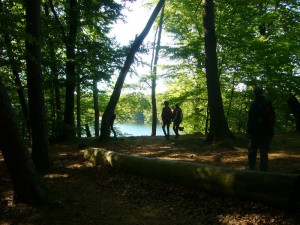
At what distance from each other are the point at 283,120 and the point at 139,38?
34.9 ft

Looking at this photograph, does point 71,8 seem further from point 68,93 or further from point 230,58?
point 230,58

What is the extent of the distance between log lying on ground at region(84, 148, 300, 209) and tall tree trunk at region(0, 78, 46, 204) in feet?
9.22

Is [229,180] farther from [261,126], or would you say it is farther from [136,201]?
[136,201]

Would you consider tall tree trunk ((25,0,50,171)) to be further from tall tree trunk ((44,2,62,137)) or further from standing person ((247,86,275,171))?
standing person ((247,86,275,171))

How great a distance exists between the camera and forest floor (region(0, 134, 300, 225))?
17.9ft

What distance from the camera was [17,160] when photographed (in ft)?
20.2

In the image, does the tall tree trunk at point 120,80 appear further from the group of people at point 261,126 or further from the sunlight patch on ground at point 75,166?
the group of people at point 261,126

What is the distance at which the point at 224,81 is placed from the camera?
18781 millimetres

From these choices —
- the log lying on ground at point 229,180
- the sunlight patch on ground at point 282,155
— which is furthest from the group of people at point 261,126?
the sunlight patch on ground at point 282,155

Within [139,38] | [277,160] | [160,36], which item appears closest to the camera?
[277,160]

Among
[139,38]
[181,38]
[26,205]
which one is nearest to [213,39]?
[139,38]

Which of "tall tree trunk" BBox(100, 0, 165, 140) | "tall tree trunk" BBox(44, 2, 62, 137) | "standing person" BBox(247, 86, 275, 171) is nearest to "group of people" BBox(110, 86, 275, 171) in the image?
"standing person" BBox(247, 86, 275, 171)

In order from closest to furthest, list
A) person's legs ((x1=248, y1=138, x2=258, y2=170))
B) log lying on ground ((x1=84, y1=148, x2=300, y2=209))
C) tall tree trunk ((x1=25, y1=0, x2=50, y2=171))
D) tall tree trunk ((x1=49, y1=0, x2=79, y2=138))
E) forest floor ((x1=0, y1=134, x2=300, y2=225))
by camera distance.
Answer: log lying on ground ((x1=84, y1=148, x2=300, y2=209)) < forest floor ((x1=0, y1=134, x2=300, y2=225)) < person's legs ((x1=248, y1=138, x2=258, y2=170)) < tall tree trunk ((x1=25, y1=0, x2=50, y2=171)) < tall tree trunk ((x1=49, y1=0, x2=79, y2=138))

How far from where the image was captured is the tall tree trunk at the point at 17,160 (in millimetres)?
5887
